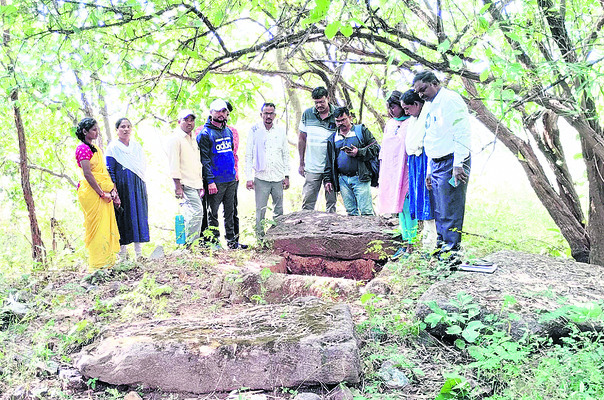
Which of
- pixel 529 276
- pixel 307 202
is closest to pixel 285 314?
pixel 529 276

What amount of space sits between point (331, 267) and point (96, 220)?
8.46 feet

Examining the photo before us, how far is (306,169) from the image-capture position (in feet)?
22.1

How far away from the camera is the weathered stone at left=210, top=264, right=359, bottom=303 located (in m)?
4.18

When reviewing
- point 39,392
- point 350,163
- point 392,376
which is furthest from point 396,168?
point 39,392

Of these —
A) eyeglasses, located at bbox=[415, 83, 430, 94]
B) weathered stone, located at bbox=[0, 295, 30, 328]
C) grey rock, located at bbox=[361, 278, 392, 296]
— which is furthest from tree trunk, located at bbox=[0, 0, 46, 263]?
eyeglasses, located at bbox=[415, 83, 430, 94]

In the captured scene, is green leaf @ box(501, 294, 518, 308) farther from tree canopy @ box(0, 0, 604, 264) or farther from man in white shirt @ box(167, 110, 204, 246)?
man in white shirt @ box(167, 110, 204, 246)

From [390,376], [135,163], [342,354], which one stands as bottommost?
[390,376]

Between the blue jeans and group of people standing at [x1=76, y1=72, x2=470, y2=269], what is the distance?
13 mm

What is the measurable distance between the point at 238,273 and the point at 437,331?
1.89 metres

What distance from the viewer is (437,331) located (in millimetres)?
3195

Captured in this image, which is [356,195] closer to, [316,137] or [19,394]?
[316,137]

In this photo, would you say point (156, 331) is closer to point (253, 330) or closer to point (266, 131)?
point (253, 330)

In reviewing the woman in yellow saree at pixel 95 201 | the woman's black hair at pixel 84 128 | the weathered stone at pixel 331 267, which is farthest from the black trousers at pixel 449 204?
the woman's black hair at pixel 84 128

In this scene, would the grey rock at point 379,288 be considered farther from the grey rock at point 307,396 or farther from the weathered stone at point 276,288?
the grey rock at point 307,396
